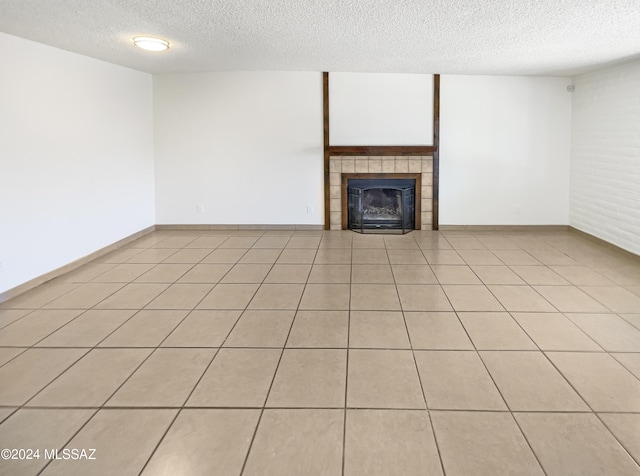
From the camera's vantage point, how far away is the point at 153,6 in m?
3.36

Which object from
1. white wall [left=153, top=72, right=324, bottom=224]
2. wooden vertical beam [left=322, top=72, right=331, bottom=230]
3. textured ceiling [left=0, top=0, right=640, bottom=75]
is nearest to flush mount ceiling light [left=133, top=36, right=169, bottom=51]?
textured ceiling [left=0, top=0, right=640, bottom=75]

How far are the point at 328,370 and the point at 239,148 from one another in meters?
4.74

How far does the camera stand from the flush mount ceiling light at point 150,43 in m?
4.30

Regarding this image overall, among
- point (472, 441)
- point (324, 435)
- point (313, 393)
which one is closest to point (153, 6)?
point (313, 393)

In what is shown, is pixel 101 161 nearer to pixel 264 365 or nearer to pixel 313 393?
pixel 264 365

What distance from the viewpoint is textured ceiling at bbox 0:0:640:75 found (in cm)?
332

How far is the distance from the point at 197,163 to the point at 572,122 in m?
5.32

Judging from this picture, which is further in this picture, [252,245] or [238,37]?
[252,245]

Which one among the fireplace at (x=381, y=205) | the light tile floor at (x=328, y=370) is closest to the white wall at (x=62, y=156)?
the light tile floor at (x=328, y=370)

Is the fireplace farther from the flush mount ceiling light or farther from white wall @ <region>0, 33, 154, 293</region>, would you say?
the flush mount ceiling light

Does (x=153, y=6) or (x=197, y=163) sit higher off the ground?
(x=153, y=6)

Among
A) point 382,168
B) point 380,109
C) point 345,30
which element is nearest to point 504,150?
point 382,168

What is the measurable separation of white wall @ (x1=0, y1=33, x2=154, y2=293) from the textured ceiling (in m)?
0.27

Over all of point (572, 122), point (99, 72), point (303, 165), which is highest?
point (99, 72)
